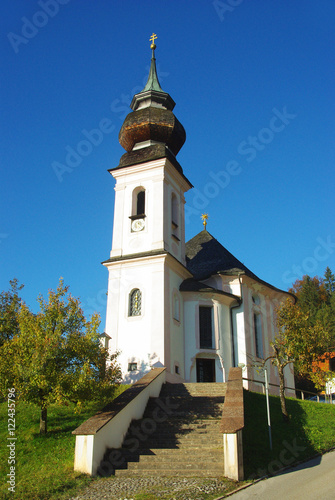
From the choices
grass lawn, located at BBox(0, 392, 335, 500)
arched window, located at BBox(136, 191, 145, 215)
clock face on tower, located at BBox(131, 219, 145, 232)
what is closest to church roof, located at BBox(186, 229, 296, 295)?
clock face on tower, located at BBox(131, 219, 145, 232)

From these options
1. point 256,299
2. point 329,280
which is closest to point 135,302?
point 256,299

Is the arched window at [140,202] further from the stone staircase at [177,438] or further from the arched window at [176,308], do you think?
the stone staircase at [177,438]

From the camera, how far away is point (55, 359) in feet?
43.9

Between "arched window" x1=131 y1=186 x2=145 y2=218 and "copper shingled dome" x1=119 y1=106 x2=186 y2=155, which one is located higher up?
"copper shingled dome" x1=119 y1=106 x2=186 y2=155

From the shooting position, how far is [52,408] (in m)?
17.2

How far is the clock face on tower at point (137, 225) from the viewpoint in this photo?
84.1 ft

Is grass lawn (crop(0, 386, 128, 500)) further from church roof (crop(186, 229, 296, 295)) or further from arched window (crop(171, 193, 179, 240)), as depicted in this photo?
church roof (crop(186, 229, 296, 295))

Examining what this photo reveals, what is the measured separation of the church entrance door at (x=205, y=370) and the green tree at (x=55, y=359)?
399 inches

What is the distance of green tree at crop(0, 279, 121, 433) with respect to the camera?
12938 millimetres

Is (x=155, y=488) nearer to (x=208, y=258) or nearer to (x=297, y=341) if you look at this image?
(x=297, y=341)

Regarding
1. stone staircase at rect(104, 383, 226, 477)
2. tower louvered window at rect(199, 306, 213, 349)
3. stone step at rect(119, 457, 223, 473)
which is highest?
tower louvered window at rect(199, 306, 213, 349)

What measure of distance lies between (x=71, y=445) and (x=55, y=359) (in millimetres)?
2472

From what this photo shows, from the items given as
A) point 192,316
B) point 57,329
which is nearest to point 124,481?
point 57,329

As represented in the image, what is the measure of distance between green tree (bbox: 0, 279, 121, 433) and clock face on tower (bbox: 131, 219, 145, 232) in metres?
11.3
